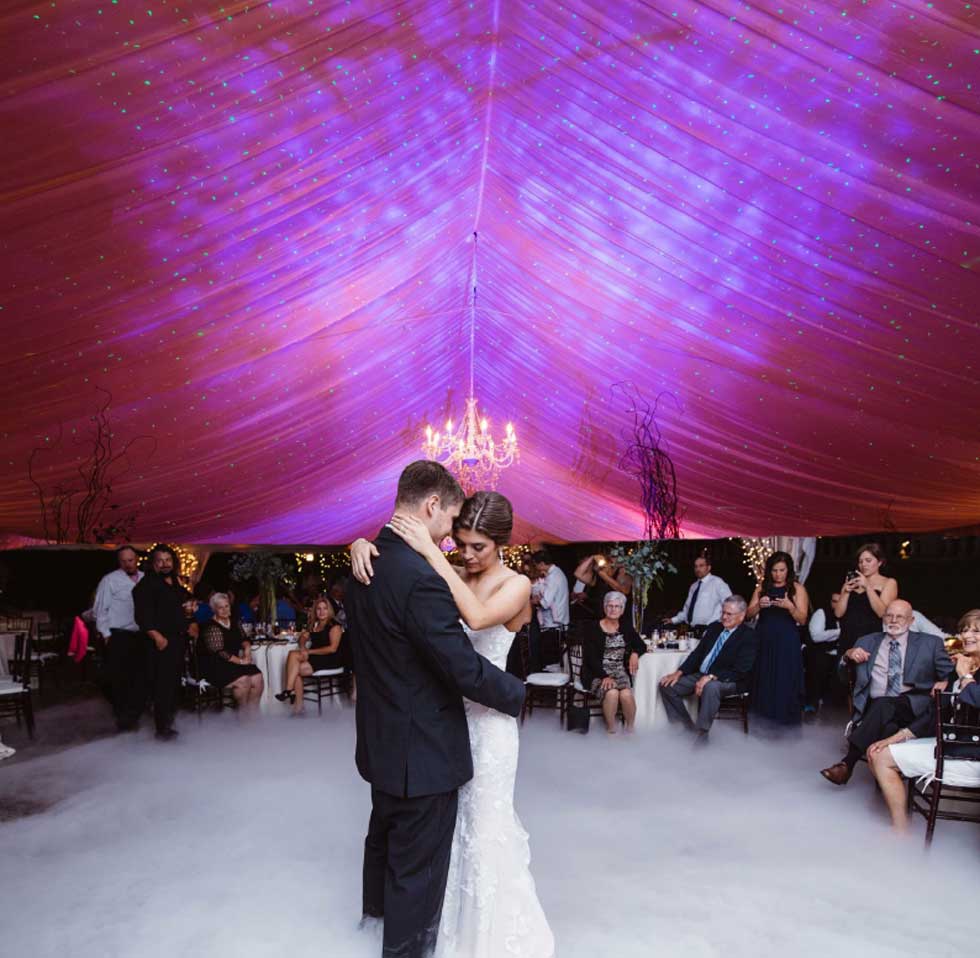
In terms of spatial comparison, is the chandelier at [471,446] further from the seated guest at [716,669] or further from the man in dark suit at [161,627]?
the man in dark suit at [161,627]

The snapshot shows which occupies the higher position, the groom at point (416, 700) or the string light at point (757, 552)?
the string light at point (757, 552)

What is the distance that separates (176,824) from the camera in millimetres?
4230

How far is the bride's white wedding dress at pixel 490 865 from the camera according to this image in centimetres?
255

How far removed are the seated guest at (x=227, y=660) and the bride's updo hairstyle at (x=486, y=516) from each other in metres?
5.30

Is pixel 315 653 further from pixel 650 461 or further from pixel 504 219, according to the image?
pixel 504 219

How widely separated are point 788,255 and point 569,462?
4780 mm

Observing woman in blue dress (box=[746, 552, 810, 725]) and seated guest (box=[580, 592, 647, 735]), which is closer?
woman in blue dress (box=[746, 552, 810, 725])

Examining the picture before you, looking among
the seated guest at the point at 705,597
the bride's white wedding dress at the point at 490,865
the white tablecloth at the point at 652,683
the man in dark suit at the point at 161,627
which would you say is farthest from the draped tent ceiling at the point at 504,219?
the seated guest at the point at 705,597

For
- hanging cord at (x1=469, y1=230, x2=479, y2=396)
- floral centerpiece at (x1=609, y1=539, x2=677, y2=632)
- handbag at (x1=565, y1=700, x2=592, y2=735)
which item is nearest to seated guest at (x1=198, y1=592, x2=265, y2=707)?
handbag at (x1=565, y1=700, x2=592, y2=735)

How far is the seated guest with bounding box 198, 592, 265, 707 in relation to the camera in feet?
24.1

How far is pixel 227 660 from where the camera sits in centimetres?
737

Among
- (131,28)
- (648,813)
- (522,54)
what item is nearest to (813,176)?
(522,54)

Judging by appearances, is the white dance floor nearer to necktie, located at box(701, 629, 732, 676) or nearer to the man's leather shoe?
the man's leather shoe

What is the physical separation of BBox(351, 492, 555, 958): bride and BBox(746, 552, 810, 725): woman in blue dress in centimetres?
400
